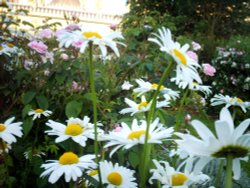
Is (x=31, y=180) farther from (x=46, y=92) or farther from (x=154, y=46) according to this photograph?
(x=154, y=46)

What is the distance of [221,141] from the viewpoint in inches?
18.1

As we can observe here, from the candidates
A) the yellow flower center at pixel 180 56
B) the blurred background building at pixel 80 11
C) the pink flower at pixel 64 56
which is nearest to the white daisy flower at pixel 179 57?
the yellow flower center at pixel 180 56

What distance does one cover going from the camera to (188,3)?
35.3 feet

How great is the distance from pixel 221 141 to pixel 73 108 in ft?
3.64

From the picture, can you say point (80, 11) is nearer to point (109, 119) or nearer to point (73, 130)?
point (109, 119)

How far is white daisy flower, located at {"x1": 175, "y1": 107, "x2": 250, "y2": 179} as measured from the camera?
45 cm

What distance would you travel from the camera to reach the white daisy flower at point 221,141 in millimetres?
453

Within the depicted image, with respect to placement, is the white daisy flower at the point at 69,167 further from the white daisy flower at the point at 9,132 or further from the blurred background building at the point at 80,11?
the blurred background building at the point at 80,11

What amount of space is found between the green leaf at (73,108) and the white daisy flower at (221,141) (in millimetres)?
1033

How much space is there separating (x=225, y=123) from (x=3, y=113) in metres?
1.45

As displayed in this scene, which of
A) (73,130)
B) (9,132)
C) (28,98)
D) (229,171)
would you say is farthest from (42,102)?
(229,171)

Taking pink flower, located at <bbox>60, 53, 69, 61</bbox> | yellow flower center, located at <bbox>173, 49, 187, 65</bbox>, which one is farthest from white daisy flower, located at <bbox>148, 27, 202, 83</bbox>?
pink flower, located at <bbox>60, 53, 69, 61</bbox>

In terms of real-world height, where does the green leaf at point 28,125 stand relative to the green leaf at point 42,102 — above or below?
below

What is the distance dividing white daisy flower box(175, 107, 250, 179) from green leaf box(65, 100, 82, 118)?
1033mm
